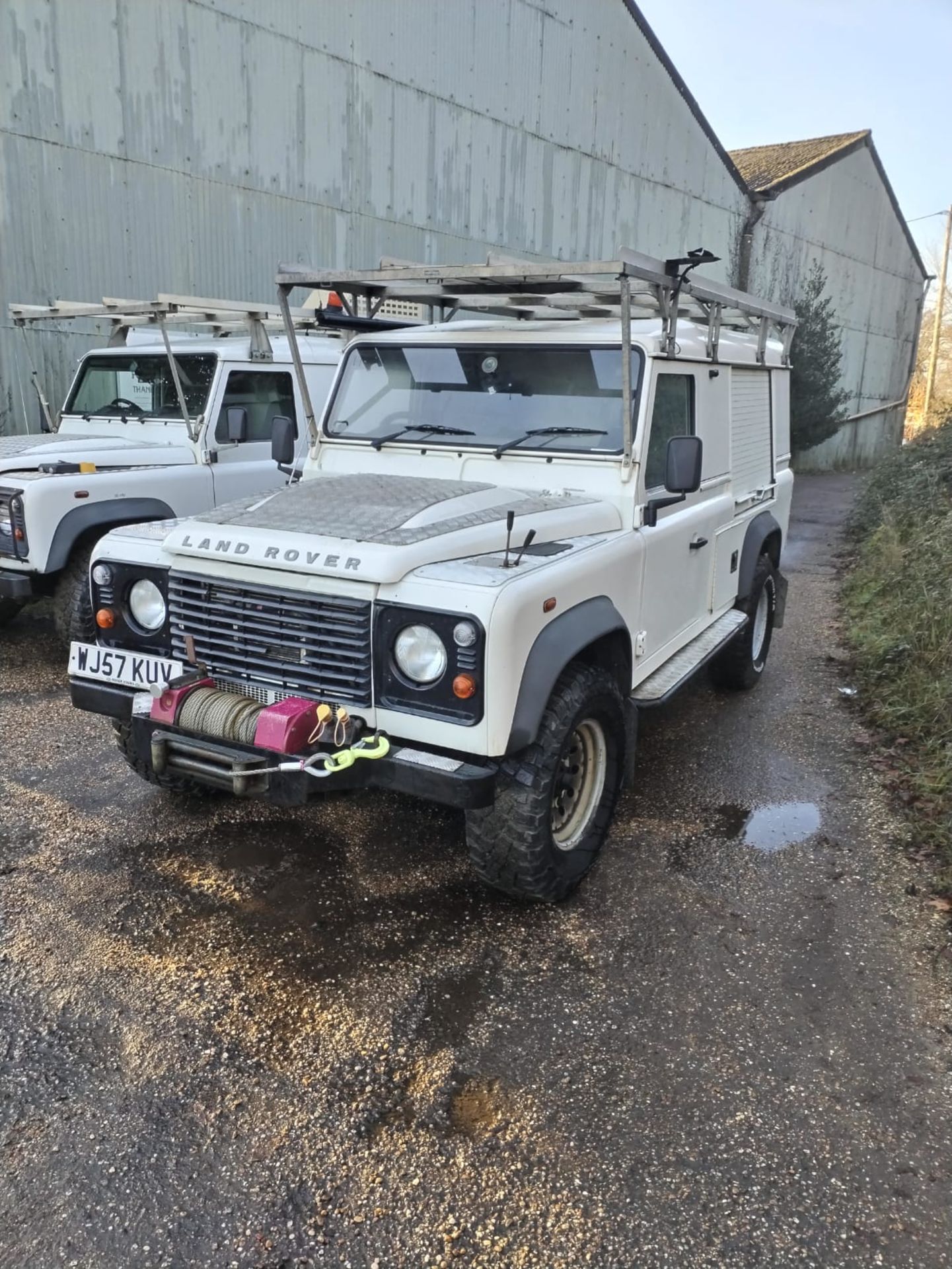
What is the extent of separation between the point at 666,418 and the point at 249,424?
370 centimetres

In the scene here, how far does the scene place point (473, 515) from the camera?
343cm

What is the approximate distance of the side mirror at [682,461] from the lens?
12.0 feet

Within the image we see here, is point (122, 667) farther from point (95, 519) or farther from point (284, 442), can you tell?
point (95, 519)

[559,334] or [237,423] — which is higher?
[559,334]

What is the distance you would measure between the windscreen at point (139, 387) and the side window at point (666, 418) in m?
3.68

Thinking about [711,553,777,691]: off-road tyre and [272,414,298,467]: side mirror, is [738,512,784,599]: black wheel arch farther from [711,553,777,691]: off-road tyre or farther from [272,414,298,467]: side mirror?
[272,414,298,467]: side mirror

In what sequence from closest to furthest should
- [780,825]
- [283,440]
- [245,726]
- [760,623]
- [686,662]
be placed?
1. [245,726]
2. [780,825]
3. [686,662]
4. [283,440]
5. [760,623]

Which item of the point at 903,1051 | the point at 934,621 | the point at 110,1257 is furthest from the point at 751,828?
the point at 110,1257

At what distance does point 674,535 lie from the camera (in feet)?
13.8

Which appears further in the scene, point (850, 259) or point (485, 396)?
point (850, 259)

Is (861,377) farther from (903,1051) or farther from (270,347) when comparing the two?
(903,1051)

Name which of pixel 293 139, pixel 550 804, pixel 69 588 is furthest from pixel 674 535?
pixel 293 139

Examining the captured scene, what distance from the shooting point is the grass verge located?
449 centimetres

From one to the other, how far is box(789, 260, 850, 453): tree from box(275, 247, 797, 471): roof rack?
48.3ft
